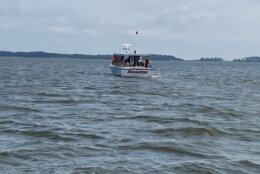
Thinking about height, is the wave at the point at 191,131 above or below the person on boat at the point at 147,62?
below

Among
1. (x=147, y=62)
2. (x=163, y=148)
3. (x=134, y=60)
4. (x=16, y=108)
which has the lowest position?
(x=16, y=108)

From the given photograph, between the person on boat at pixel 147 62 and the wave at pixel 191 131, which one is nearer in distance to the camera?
the wave at pixel 191 131

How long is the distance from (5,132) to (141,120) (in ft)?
19.0

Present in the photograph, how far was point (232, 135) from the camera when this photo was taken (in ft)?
55.6

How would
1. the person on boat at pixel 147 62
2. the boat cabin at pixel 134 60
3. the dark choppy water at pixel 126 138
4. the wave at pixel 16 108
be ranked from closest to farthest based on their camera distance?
the dark choppy water at pixel 126 138 → the wave at pixel 16 108 → the person on boat at pixel 147 62 → the boat cabin at pixel 134 60

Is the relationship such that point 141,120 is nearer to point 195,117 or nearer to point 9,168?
point 195,117

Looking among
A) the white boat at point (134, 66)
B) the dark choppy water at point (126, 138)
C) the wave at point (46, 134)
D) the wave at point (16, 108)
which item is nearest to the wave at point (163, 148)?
the dark choppy water at point (126, 138)

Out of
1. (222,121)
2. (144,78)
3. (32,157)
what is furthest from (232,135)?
(144,78)

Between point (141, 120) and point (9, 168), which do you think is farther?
point (141, 120)

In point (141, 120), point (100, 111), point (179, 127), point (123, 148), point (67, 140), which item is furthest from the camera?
point (100, 111)

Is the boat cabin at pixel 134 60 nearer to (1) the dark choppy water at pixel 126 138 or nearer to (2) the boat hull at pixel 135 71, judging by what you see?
(2) the boat hull at pixel 135 71

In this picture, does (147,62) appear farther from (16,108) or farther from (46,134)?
(46,134)

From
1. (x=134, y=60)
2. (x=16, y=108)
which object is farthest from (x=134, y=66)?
(x=16, y=108)

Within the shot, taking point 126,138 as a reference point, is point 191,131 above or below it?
below
